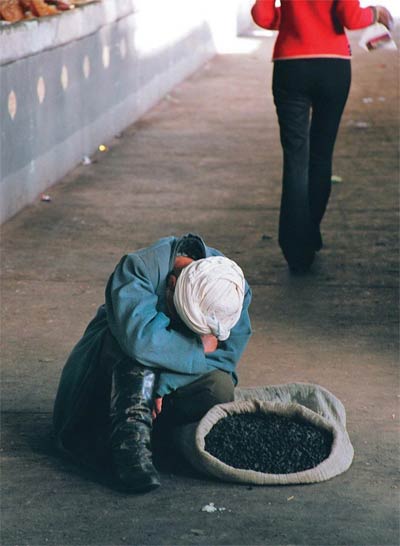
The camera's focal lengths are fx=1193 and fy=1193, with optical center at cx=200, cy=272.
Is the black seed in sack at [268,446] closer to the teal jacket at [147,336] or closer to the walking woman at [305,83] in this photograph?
the teal jacket at [147,336]

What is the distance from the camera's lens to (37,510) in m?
4.07

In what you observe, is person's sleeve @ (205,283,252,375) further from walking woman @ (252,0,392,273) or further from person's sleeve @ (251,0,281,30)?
person's sleeve @ (251,0,281,30)

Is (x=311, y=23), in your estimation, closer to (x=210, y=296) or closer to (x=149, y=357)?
(x=210, y=296)

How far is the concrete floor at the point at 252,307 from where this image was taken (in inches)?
158

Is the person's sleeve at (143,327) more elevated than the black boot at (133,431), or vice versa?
the person's sleeve at (143,327)

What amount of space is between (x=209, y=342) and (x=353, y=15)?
2710 mm

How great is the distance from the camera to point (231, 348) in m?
4.47

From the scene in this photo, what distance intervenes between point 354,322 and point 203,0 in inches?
449

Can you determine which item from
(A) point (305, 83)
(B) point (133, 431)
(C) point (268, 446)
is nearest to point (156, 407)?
(B) point (133, 431)

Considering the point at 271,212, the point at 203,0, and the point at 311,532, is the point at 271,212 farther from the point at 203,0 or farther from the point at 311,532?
the point at 203,0

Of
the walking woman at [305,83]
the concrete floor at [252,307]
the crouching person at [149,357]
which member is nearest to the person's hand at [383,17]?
the walking woman at [305,83]

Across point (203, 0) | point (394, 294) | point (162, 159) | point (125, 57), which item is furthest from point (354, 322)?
point (203, 0)

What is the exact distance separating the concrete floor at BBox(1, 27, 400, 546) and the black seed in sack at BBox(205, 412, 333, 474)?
0.10 metres

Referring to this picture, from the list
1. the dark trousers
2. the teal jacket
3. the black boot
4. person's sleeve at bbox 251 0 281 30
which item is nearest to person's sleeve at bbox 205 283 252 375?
the teal jacket
